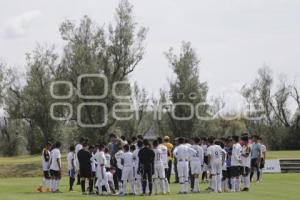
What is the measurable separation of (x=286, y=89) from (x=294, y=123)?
14.3 meters

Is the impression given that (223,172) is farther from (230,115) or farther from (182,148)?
(230,115)

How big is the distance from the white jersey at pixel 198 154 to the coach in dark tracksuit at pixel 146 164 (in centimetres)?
213

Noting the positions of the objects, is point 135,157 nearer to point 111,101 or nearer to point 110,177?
point 110,177

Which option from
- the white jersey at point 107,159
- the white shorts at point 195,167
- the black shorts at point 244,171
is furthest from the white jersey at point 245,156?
the white jersey at point 107,159

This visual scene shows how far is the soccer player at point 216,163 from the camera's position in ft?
95.0

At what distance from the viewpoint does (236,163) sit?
2988 cm

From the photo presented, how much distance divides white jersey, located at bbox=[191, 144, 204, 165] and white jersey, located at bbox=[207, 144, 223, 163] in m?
0.54

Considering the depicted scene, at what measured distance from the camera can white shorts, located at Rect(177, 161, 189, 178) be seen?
28.9 m

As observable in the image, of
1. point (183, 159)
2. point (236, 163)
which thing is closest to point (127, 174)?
point (183, 159)

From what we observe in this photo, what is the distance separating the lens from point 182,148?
29.2m

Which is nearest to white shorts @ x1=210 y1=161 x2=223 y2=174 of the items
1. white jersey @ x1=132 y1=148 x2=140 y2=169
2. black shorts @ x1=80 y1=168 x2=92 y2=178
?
white jersey @ x1=132 y1=148 x2=140 y2=169

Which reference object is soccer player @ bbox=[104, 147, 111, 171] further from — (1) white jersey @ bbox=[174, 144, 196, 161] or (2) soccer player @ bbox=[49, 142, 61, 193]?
(1) white jersey @ bbox=[174, 144, 196, 161]

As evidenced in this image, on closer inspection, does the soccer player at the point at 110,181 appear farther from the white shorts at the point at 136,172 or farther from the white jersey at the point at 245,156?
the white jersey at the point at 245,156

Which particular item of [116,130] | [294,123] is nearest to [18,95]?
[116,130]
